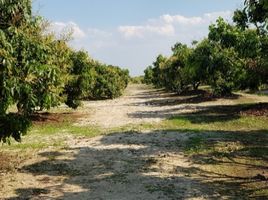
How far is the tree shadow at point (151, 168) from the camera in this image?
12359 millimetres

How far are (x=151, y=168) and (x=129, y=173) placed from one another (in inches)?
40.9

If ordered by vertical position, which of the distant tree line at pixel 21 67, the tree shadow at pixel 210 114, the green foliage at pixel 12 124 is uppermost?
the distant tree line at pixel 21 67

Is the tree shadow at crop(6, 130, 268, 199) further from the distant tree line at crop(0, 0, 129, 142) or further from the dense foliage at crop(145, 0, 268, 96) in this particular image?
the dense foliage at crop(145, 0, 268, 96)

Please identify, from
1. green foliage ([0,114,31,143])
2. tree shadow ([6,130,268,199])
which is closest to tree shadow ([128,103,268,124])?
tree shadow ([6,130,268,199])

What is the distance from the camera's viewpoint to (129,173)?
47.5 feet

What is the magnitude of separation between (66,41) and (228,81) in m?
18.4

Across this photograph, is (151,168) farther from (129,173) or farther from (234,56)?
(234,56)

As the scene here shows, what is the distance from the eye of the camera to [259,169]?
1466 cm

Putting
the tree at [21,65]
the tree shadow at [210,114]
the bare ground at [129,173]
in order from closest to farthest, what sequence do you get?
the tree at [21,65], the bare ground at [129,173], the tree shadow at [210,114]

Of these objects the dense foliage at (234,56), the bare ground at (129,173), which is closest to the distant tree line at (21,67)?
the bare ground at (129,173)

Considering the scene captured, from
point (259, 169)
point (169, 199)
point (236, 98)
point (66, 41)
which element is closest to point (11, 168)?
point (169, 199)

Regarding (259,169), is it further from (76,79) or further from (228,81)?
(228,81)

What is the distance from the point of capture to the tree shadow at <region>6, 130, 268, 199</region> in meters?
12.4

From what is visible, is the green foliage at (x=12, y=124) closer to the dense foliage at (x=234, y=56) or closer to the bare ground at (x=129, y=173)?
the bare ground at (x=129, y=173)
